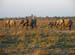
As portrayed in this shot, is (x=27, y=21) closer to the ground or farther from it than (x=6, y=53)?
farther from it

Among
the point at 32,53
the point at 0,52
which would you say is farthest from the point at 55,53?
the point at 0,52

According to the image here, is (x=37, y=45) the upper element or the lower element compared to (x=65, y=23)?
lower

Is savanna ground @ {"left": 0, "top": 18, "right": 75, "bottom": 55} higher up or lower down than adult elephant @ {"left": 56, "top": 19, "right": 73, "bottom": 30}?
lower down

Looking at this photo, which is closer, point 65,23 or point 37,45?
point 37,45

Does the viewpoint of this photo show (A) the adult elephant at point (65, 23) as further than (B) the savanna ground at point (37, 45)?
Yes

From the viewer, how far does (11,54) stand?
746 centimetres

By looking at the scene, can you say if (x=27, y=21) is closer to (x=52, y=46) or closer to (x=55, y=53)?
(x=52, y=46)

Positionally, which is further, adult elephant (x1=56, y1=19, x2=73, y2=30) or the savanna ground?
adult elephant (x1=56, y1=19, x2=73, y2=30)

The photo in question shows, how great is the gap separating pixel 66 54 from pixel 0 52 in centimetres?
343

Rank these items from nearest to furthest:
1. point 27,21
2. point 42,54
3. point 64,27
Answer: point 42,54 → point 27,21 → point 64,27

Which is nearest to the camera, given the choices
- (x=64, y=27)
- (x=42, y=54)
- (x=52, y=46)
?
(x=42, y=54)

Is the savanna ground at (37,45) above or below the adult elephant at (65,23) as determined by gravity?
below

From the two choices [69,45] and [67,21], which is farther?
[67,21]

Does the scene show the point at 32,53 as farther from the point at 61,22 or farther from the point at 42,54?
the point at 61,22
